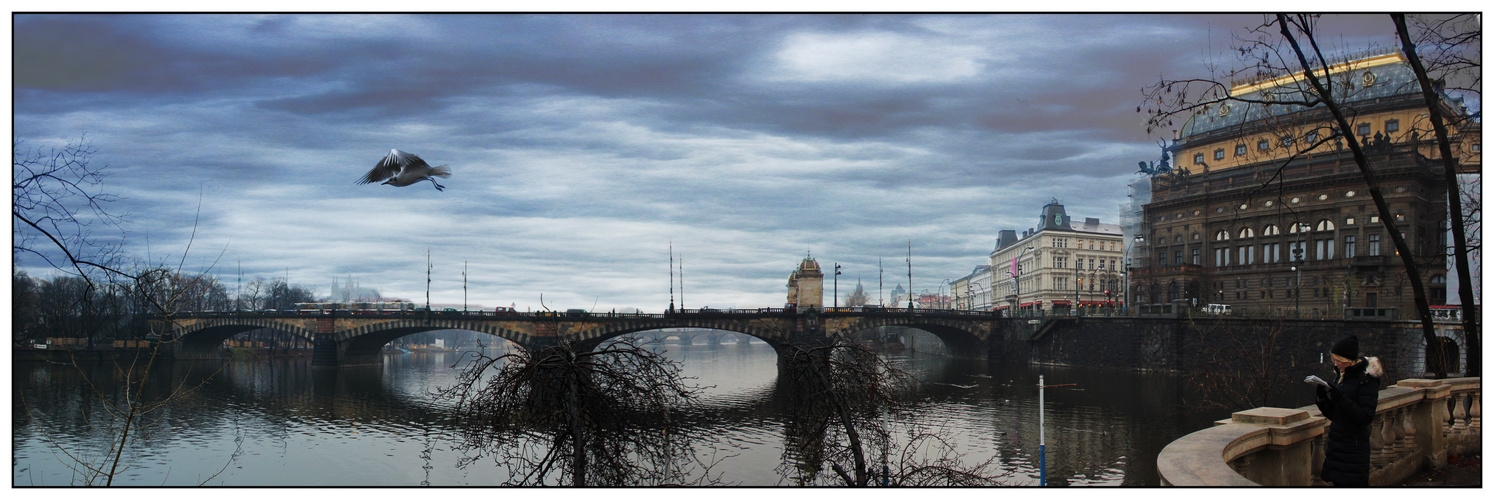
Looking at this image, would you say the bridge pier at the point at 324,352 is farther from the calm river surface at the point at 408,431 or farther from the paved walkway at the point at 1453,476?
the paved walkway at the point at 1453,476

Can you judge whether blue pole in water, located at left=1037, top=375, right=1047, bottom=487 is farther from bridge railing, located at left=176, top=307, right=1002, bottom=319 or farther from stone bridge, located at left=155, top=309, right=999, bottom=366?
bridge railing, located at left=176, top=307, right=1002, bottom=319

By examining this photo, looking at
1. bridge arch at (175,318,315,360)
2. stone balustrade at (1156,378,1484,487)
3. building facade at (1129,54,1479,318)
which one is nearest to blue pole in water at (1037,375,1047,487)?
stone balustrade at (1156,378,1484,487)

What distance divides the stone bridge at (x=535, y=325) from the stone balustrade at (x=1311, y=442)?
207ft

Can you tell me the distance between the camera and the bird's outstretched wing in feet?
55.8

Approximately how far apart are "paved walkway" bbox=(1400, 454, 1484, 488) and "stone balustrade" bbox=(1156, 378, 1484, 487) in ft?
0.37

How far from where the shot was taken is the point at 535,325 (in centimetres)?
8062

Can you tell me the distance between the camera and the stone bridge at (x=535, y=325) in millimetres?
79188

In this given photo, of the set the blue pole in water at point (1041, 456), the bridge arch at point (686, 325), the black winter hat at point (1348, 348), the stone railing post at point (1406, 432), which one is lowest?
the blue pole in water at point (1041, 456)

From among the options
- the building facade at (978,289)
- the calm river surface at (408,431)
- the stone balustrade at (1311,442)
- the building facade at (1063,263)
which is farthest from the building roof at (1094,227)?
the stone balustrade at (1311,442)

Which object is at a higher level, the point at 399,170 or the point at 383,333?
the point at 399,170

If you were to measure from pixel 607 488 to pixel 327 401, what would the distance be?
5114 centimetres

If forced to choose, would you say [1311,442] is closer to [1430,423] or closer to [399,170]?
[1430,423]

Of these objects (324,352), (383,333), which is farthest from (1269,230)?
(324,352)

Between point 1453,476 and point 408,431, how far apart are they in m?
38.7
